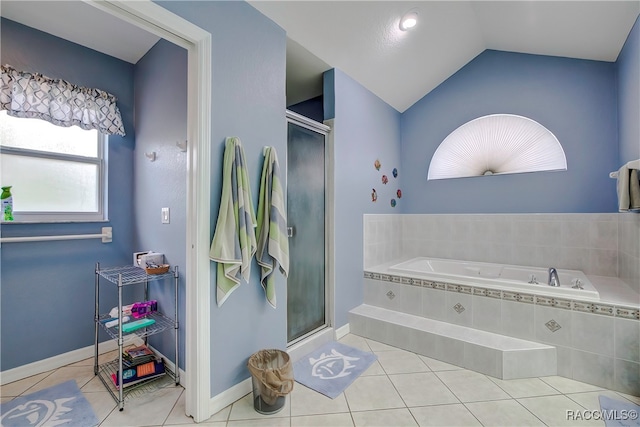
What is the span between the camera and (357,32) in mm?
2418

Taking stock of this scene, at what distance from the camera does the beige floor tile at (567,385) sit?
191cm

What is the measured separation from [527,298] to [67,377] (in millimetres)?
3440

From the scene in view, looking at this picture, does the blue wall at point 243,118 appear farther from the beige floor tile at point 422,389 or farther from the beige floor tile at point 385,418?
the beige floor tile at point 422,389

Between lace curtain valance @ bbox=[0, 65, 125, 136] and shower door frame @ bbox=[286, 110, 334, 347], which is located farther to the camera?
shower door frame @ bbox=[286, 110, 334, 347]

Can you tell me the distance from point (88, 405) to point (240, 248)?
1335mm

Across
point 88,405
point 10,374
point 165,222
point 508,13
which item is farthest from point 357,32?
point 10,374

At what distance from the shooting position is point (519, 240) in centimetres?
308

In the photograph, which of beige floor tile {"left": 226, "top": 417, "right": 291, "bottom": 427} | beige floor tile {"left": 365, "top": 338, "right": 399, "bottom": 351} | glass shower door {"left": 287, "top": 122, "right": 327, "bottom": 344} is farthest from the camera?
beige floor tile {"left": 365, "top": 338, "right": 399, "bottom": 351}

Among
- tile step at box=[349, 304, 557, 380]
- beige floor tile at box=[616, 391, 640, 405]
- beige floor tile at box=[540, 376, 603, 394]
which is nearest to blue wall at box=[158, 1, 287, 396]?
tile step at box=[349, 304, 557, 380]

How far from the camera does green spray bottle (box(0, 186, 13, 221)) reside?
1.97 meters

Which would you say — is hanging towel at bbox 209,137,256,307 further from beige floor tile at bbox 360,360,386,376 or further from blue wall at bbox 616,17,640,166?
blue wall at bbox 616,17,640,166

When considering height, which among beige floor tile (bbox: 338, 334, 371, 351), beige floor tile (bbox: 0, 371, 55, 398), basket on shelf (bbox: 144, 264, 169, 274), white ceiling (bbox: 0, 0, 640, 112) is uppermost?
white ceiling (bbox: 0, 0, 640, 112)

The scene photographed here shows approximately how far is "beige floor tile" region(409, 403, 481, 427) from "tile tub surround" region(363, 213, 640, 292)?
5.02 ft

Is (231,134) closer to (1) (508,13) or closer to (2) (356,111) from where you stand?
(2) (356,111)
